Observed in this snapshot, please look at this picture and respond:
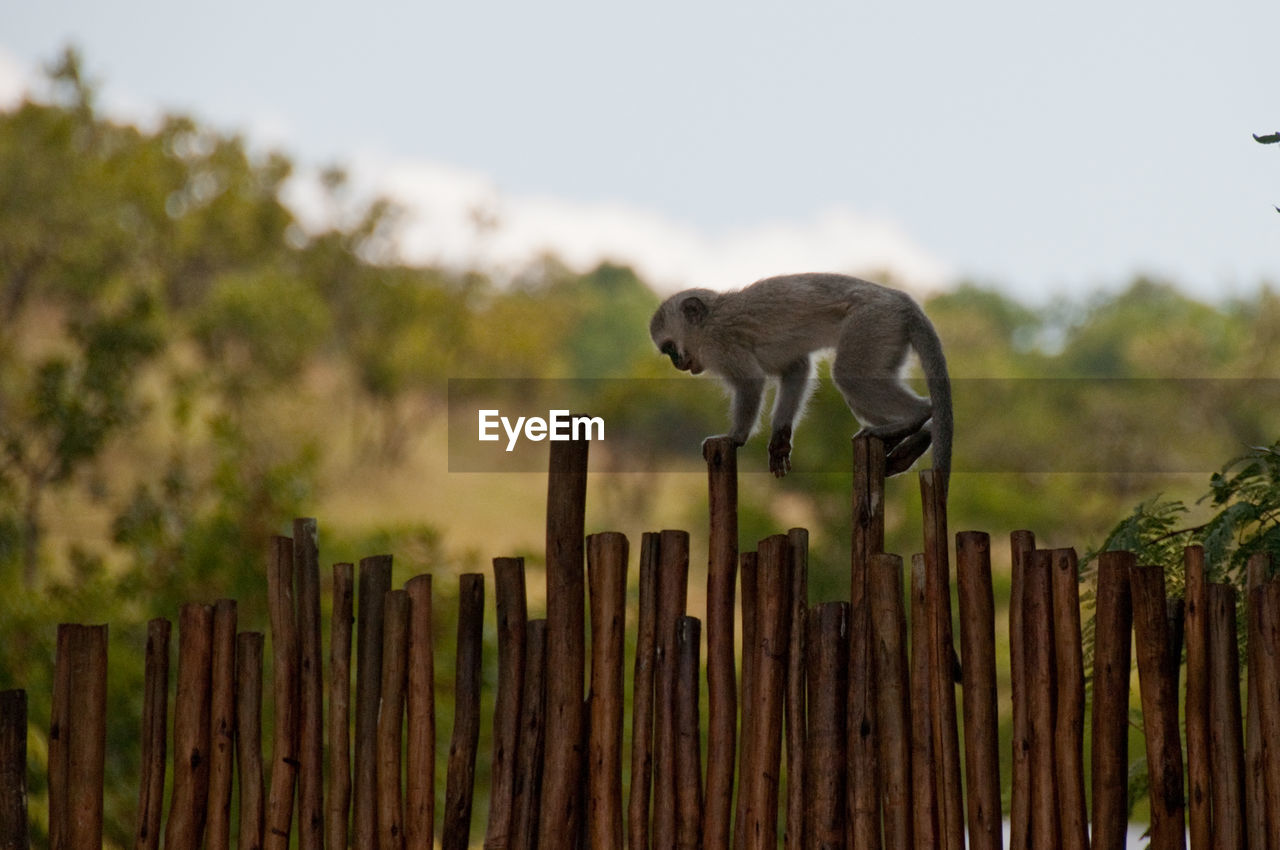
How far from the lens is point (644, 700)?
3.31m

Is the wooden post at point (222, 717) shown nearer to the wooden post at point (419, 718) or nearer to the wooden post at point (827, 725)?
the wooden post at point (419, 718)

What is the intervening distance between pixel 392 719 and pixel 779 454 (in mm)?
1224

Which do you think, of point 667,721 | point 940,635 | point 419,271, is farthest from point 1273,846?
point 419,271

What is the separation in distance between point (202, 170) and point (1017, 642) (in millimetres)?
25490

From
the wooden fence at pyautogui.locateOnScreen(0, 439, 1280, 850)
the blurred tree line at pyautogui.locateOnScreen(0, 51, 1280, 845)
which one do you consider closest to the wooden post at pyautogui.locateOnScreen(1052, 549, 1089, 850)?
the wooden fence at pyautogui.locateOnScreen(0, 439, 1280, 850)

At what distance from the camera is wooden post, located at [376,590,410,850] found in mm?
3363

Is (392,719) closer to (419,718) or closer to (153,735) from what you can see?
(419,718)

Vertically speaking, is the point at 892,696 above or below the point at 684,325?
below

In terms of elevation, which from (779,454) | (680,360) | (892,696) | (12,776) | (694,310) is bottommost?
(12,776)

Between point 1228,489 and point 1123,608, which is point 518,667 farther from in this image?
point 1228,489

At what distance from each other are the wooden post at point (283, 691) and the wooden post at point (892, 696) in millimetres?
1367

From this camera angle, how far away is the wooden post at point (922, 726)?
121 inches

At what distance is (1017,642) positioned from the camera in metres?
3.09

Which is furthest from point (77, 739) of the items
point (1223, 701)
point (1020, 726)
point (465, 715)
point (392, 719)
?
point (1223, 701)
